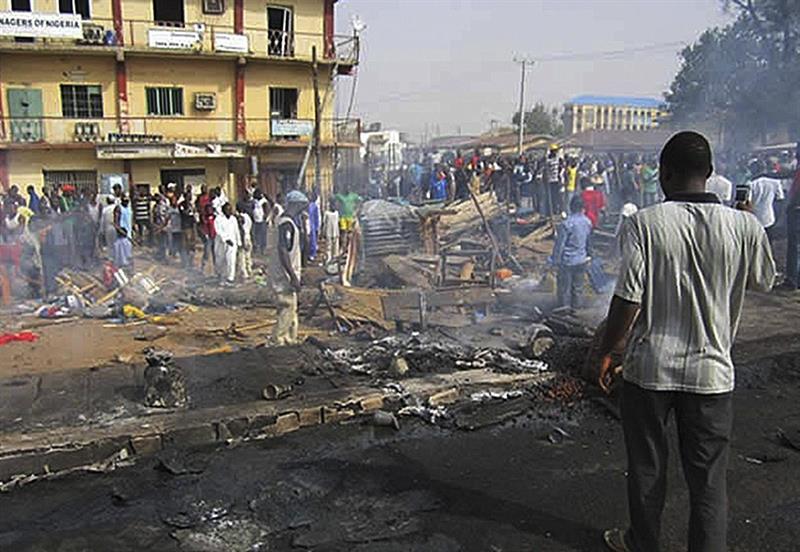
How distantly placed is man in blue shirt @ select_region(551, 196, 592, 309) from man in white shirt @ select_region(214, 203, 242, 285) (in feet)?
21.4

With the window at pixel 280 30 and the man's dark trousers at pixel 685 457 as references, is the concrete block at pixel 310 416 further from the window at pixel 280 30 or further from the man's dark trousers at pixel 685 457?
the window at pixel 280 30

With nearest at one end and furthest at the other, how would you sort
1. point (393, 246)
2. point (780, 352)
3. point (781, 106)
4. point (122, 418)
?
1. point (122, 418)
2. point (780, 352)
3. point (393, 246)
4. point (781, 106)

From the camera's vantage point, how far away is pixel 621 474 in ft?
15.0

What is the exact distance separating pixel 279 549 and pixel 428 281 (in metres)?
7.84

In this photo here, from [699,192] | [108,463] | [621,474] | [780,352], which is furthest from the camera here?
[780,352]

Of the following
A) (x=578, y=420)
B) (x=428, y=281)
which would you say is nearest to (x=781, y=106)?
(x=428, y=281)

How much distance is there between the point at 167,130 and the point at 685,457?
84.5ft

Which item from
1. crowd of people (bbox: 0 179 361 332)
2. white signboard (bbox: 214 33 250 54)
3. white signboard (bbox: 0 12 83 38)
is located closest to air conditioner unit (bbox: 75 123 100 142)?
white signboard (bbox: 0 12 83 38)

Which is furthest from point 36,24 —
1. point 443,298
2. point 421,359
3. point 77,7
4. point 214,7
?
point 421,359

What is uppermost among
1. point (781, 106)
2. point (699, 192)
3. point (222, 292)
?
point (781, 106)

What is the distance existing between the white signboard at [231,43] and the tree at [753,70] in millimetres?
16263

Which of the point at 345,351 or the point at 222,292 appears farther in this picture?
the point at 222,292

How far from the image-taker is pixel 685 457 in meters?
3.25

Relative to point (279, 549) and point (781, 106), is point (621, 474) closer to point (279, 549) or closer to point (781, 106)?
point (279, 549)
